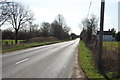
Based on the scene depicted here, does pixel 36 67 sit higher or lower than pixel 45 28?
lower

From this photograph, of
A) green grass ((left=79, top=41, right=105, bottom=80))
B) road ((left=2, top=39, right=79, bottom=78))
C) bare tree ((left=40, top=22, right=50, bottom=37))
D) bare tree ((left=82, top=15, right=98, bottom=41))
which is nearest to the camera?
green grass ((left=79, top=41, right=105, bottom=80))

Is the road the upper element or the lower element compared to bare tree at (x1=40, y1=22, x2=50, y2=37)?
lower

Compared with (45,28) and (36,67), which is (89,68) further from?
(45,28)

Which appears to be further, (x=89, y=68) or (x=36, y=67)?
(x=36, y=67)

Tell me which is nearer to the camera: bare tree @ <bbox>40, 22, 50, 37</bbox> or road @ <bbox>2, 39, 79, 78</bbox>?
road @ <bbox>2, 39, 79, 78</bbox>

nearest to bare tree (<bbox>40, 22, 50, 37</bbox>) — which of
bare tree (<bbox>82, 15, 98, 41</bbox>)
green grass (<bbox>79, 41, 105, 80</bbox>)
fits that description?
bare tree (<bbox>82, 15, 98, 41</bbox>)

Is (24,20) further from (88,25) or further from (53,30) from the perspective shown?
(53,30)

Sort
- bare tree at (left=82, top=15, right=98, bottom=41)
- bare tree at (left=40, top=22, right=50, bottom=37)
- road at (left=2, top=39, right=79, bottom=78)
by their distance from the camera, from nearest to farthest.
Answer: road at (left=2, top=39, right=79, bottom=78), bare tree at (left=82, top=15, right=98, bottom=41), bare tree at (left=40, top=22, right=50, bottom=37)

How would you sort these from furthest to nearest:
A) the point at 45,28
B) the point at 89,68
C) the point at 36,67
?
the point at 45,28, the point at 36,67, the point at 89,68

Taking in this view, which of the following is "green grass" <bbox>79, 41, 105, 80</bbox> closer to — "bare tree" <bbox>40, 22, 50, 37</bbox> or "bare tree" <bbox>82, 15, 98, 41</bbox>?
"bare tree" <bbox>82, 15, 98, 41</bbox>

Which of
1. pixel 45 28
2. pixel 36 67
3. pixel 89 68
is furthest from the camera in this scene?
pixel 45 28

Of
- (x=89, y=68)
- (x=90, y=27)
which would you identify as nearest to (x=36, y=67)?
(x=89, y=68)

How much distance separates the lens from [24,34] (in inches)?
3652

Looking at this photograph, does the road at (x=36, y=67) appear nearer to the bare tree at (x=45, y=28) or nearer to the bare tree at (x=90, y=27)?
the bare tree at (x=90, y=27)
